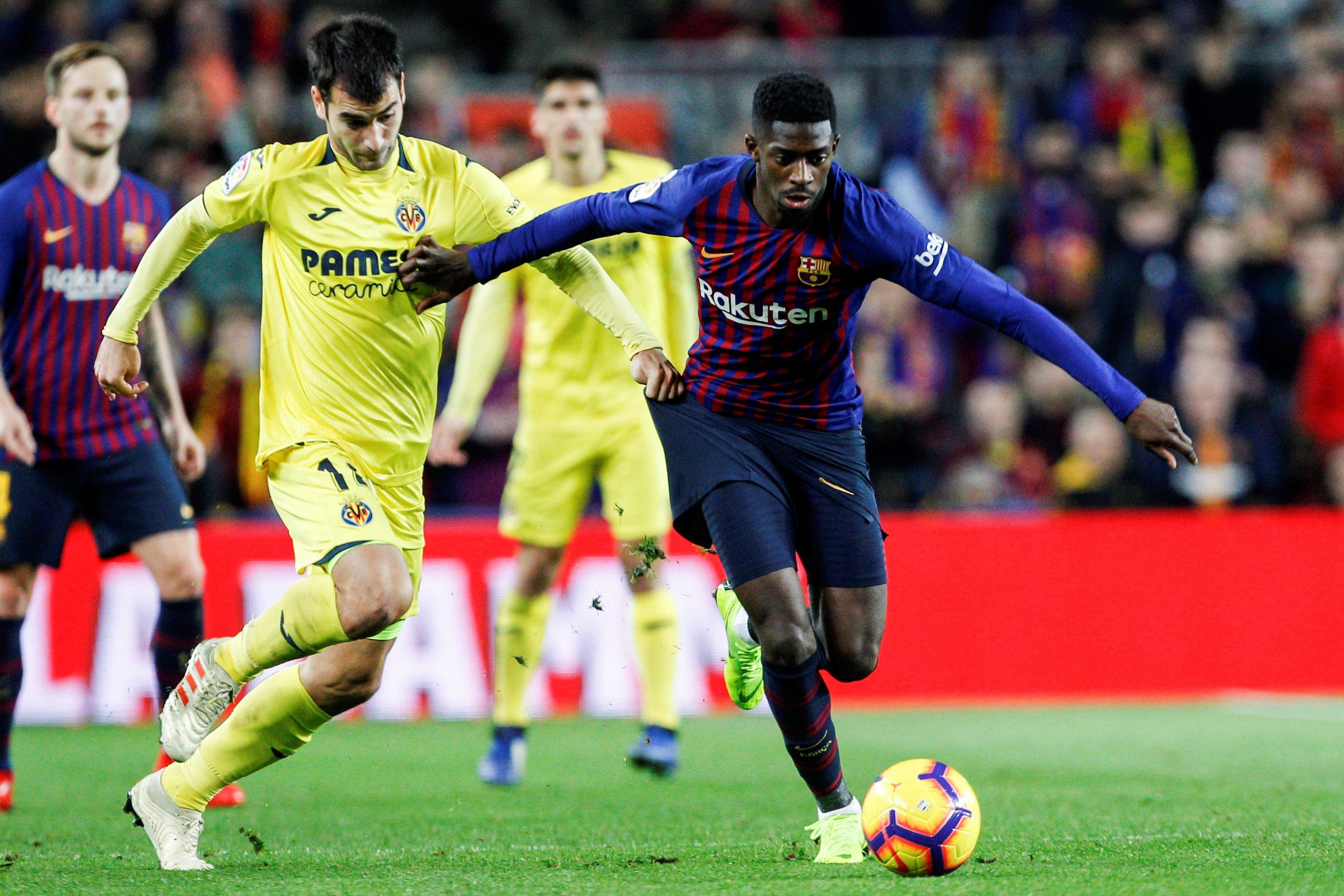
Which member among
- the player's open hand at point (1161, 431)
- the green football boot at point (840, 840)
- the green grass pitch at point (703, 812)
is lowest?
the green grass pitch at point (703, 812)

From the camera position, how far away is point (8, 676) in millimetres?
6750

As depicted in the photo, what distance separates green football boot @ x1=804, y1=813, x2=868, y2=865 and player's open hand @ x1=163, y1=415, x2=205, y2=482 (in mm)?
3015

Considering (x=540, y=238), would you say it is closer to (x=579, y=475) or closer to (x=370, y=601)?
(x=370, y=601)

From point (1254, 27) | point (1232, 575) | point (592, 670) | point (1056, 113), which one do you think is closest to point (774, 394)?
point (592, 670)

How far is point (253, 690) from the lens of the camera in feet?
16.9

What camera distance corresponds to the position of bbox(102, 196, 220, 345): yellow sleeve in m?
5.19

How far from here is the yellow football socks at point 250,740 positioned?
16.9ft

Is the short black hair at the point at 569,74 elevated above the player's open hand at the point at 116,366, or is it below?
above

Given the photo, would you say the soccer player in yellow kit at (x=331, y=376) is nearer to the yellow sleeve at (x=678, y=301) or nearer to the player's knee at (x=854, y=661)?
the player's knee at (x=854, y=661)

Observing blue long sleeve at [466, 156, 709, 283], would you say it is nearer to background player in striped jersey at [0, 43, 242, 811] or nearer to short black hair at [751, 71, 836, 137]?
short black hair at [751, 71, 836, 137]

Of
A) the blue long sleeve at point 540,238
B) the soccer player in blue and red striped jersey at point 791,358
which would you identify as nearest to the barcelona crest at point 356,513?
the soccer player in blue and red striped jersey at point 791,358

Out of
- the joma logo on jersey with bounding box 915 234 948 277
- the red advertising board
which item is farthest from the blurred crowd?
the joma logo on jersey with bounding box 915 234 948 277

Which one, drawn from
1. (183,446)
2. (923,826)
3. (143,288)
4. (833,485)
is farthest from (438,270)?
(923,826)

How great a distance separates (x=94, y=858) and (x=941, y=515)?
6.78 meters
